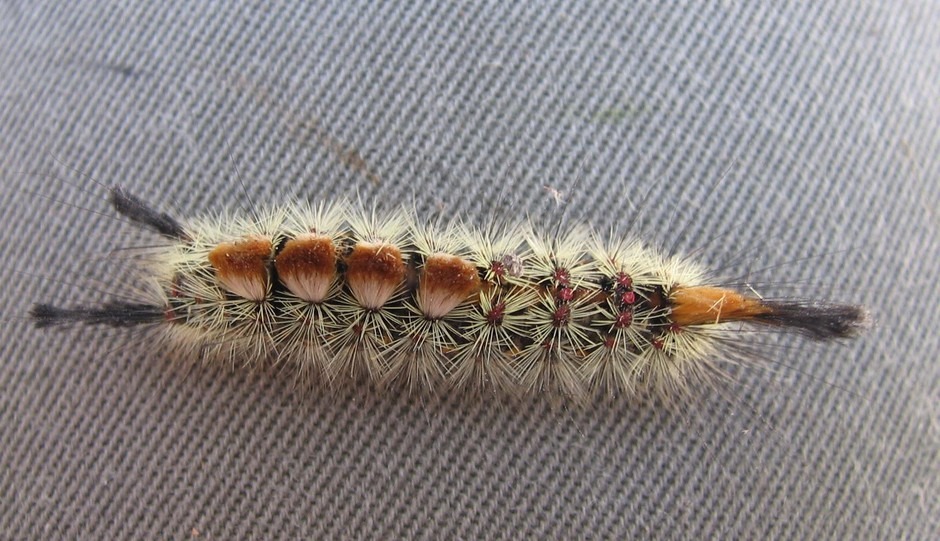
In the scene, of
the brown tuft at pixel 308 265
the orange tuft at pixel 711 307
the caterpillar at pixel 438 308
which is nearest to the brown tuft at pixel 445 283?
the caterpillar at pixel 438 308

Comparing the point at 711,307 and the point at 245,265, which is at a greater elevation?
the point at 711,307

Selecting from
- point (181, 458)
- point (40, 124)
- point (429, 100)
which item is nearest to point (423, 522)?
point (181, 458)

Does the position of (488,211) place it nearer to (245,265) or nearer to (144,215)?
(245,265)

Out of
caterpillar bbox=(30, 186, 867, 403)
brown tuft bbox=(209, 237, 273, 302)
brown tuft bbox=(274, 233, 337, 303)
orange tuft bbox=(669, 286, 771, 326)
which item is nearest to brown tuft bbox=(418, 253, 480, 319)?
caterpillar bbox=(30, 186, 867, 403)

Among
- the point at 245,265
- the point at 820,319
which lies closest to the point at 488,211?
the point at 245,265

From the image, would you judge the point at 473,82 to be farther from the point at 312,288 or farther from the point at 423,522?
the point at 423,522

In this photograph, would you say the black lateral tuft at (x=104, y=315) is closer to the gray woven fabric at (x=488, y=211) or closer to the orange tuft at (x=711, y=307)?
the gray woven fabric at (x=488, y=211)

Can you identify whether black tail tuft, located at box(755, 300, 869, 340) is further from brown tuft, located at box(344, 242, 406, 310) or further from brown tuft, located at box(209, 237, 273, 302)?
brown tuft, located at box(209, 237, 273, 302)
